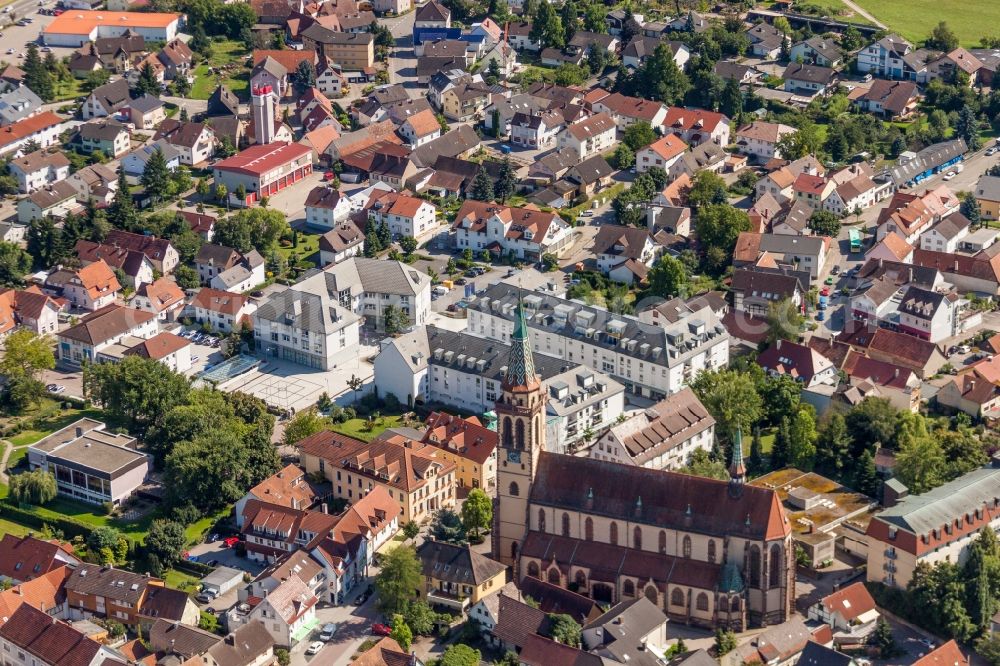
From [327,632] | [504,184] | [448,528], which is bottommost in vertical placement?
[327,632]

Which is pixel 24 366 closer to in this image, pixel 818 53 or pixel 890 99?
pixel 890 99

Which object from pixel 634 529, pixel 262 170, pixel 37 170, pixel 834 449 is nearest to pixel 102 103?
pixel 37 170

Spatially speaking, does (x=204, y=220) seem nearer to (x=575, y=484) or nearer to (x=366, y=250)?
(x=366, y=250)

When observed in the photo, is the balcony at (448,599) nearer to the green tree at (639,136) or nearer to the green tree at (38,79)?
the green tree at (639,136)

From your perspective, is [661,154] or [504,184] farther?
[661,154]

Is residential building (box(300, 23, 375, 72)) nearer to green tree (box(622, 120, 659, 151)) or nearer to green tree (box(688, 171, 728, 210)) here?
green tree (box(622, 120, 659, 151))

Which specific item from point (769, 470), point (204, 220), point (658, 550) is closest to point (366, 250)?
point (204, 220)
